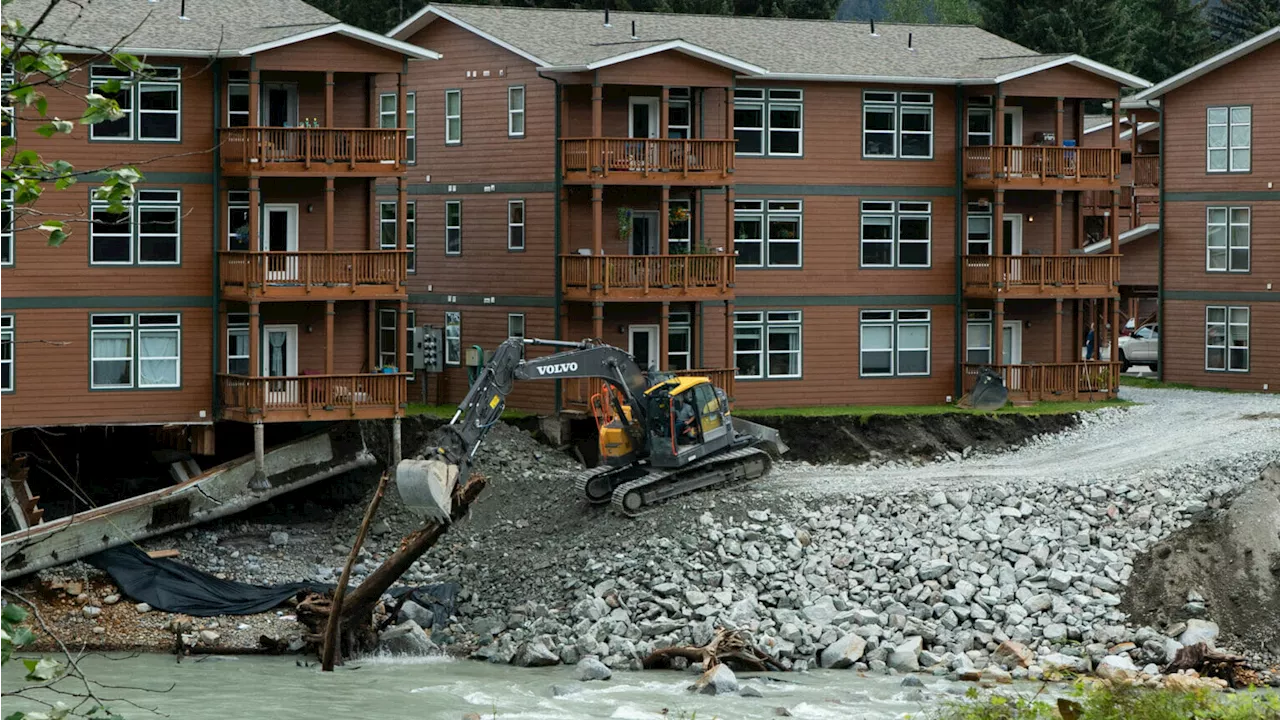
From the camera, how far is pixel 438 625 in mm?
28516

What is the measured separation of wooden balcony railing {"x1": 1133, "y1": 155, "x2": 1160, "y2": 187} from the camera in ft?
167

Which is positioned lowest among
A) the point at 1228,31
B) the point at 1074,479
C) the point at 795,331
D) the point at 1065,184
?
the point at 1074,479

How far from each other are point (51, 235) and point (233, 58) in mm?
27926

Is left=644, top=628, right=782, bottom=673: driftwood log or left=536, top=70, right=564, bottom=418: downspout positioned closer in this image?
left=644, top=628, right=782, bottom=673: driftwood log

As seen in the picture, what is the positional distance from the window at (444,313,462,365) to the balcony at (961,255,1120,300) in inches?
459

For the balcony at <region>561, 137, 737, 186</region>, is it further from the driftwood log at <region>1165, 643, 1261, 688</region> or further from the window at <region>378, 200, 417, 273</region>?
the driftwood log at <region>1165, 643, 1261, 688</region>

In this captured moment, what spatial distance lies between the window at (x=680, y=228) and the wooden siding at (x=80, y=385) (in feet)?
33.9

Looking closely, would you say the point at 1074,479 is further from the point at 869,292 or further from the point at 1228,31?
the point at 1228,31

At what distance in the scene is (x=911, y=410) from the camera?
4009cm

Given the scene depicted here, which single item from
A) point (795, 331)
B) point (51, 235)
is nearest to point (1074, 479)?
point (795, 331)

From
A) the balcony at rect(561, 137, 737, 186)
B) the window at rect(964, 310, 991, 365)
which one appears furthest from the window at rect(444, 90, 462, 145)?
the window at rect(964, 310, 991, 365)

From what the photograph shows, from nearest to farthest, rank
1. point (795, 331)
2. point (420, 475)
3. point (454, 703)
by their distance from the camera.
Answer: point (454, 703)
point (420, 475)
point (795, 331)

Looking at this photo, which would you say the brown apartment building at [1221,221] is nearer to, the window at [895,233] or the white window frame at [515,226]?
the window at [895,233]

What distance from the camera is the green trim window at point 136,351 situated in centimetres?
3369
